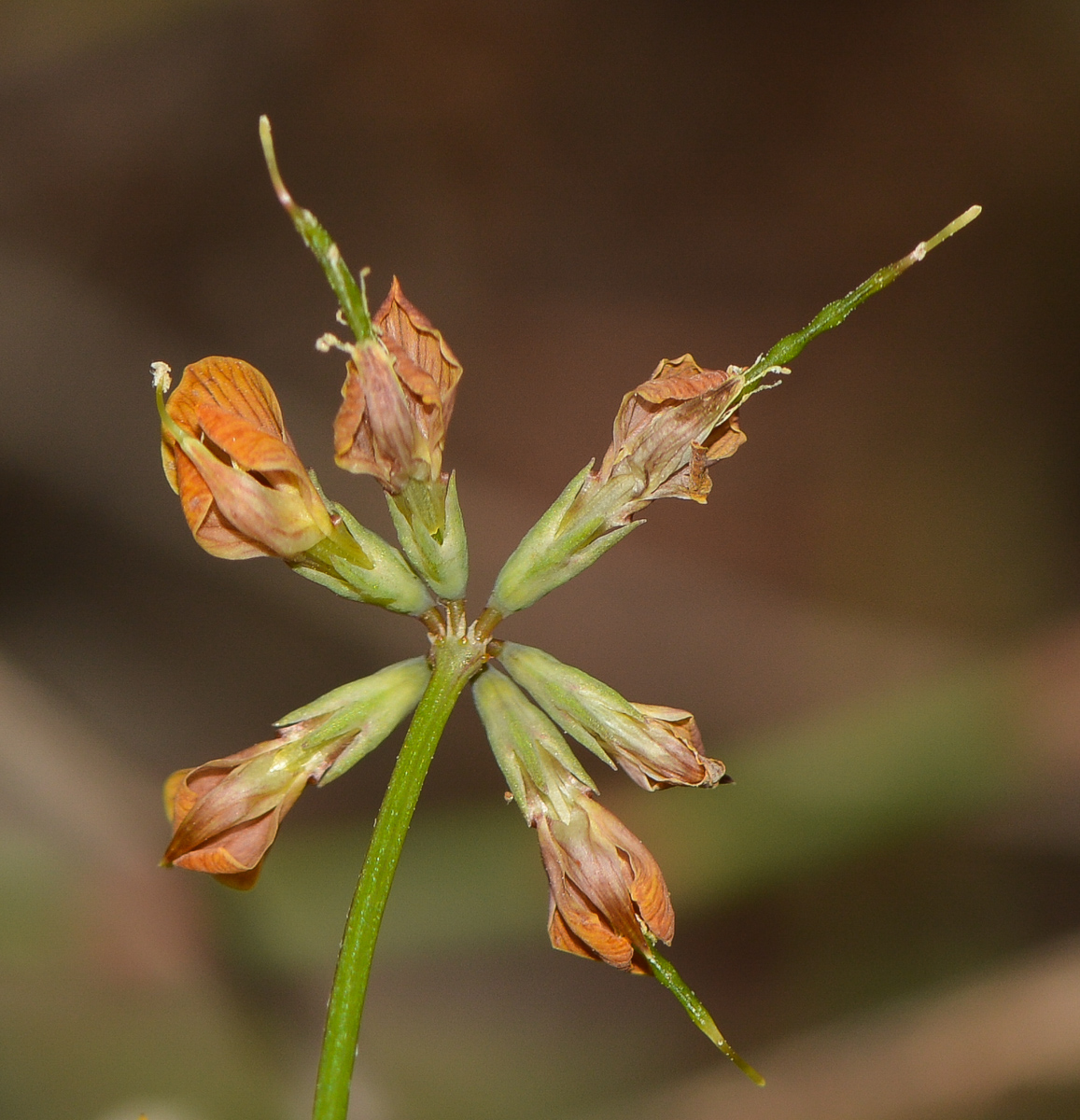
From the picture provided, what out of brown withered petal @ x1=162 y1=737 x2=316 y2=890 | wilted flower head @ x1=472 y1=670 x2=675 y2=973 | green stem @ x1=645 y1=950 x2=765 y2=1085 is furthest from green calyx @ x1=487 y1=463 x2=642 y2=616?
green stem @ x1=645 y1=950 x2=765 y2=1085

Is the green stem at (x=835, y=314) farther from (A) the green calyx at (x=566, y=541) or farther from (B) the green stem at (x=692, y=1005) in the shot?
(B) the green stem at (x=692, y=1005)

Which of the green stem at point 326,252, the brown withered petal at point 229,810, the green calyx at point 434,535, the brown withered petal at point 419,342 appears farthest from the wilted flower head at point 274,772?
the green stem at point 326,252

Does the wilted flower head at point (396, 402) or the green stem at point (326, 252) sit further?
the wilted flower head at point (396, 402)

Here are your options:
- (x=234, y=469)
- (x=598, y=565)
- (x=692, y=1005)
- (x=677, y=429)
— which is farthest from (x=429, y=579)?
(x=598, y=565)

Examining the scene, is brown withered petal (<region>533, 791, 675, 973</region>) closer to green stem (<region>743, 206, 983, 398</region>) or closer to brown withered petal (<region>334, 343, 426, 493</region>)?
brown withered petal (<region>334, 343, 426, 493</region>)

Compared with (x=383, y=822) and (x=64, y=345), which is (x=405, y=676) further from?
(x=64, y=345)

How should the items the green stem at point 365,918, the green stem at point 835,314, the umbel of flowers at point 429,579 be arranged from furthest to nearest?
the umbel of flowers at point 429,579
the green stem at point 835,314
the green stem at point 365,918

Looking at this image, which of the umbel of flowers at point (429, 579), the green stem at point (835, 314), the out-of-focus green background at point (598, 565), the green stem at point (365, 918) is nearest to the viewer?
the green stem at point (365, 918)
